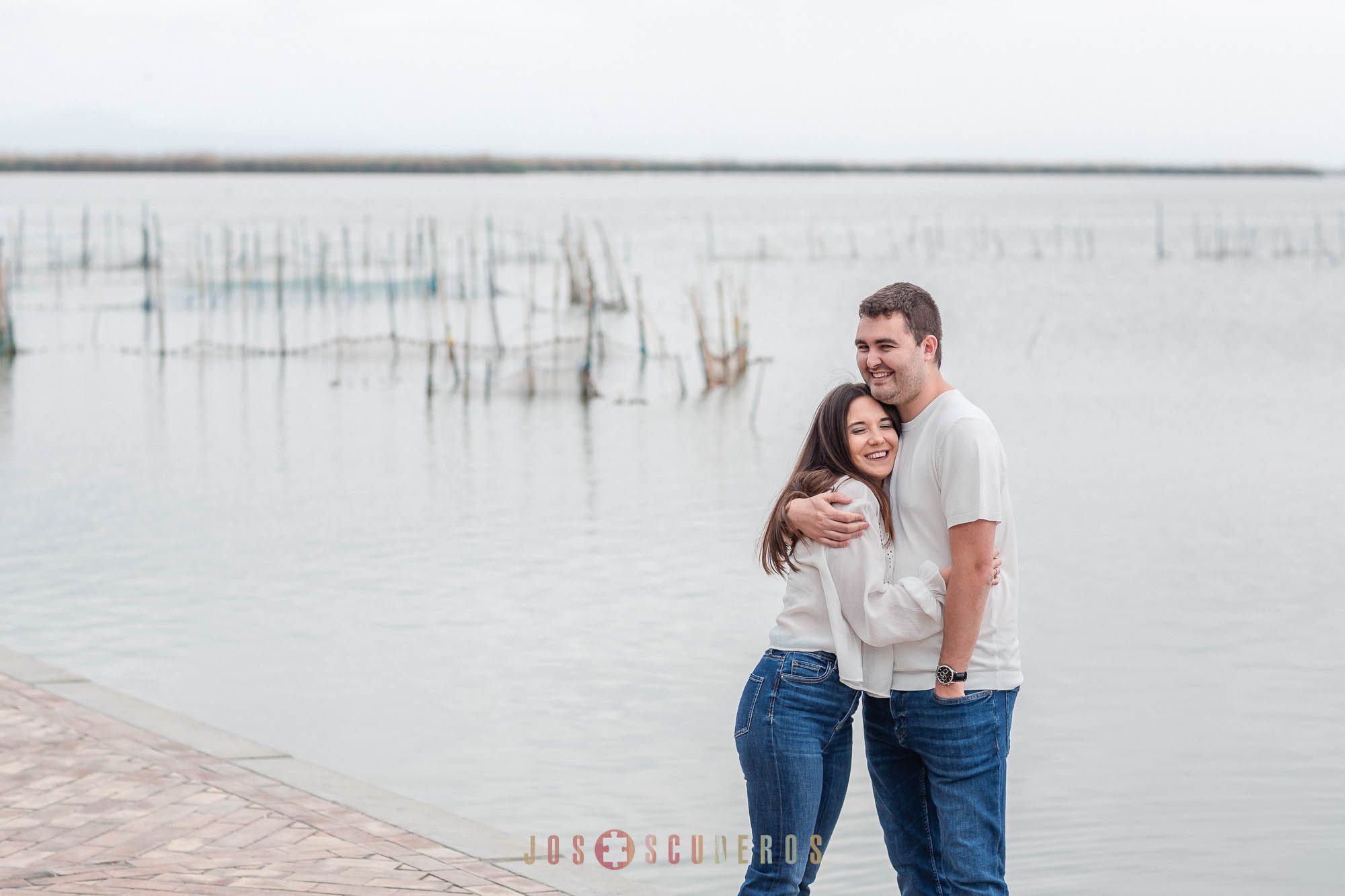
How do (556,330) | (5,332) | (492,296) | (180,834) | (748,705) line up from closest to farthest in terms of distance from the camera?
(748,705) → (180,834) → (556,330) → (5,332) → (492,296)

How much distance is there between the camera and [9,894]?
5.18 metres

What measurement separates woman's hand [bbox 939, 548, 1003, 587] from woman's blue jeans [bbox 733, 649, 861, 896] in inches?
14.5

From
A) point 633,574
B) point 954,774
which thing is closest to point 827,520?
point 954,774

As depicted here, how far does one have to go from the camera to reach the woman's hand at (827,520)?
408cm

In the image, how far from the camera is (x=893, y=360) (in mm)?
4137

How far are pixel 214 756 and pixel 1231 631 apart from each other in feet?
24.8

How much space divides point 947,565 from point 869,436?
1.28 feet

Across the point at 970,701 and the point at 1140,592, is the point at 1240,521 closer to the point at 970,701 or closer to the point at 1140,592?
the point at 1140,592

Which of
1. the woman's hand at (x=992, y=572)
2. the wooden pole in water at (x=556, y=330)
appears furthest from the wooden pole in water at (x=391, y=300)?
the woman's hand at (x=992, y=572)

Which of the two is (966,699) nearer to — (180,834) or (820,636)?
(820,636)

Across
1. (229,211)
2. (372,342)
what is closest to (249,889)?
(372,342)

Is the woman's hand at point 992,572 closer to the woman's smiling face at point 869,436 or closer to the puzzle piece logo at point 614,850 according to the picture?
the woman's smiling face at point 869,436

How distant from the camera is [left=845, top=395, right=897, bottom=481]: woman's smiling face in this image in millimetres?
4164

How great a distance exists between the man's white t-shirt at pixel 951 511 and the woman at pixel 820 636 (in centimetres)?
4
